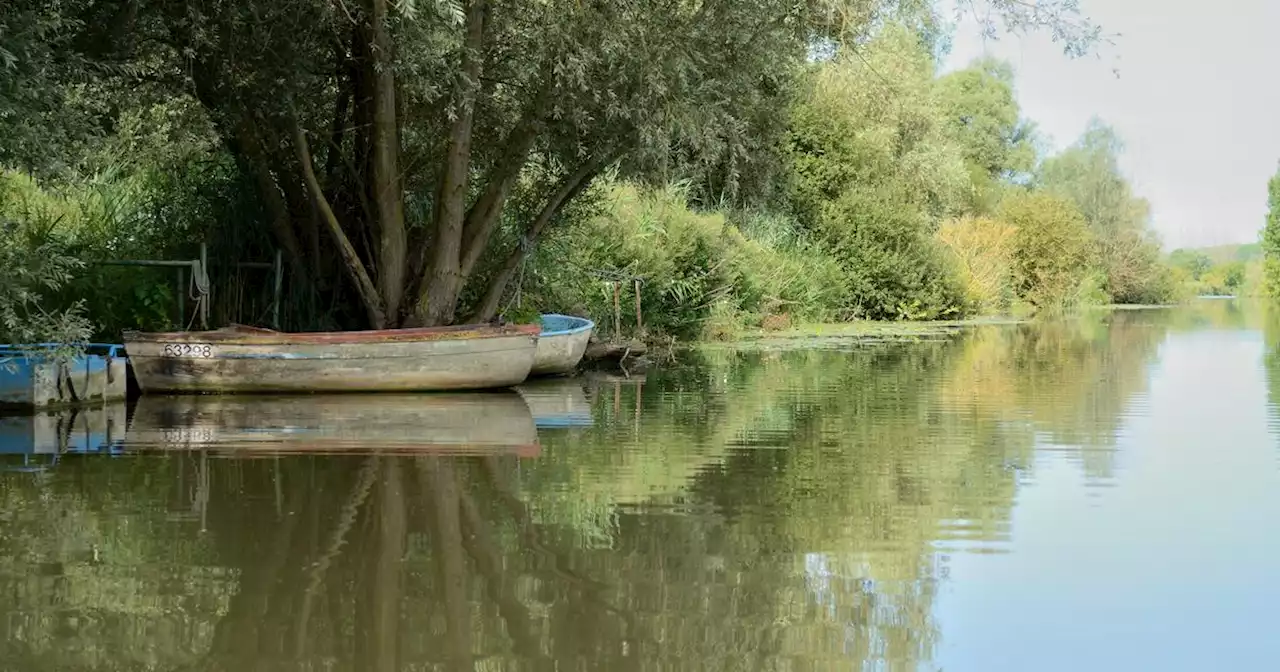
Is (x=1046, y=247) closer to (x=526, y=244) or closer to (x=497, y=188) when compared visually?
(x=526, y=244)

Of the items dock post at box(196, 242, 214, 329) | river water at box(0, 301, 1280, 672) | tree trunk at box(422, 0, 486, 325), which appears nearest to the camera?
river water at box(0, 301, 1280, 672)

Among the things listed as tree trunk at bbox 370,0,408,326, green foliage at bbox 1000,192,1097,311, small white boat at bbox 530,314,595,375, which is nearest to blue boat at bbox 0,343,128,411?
tree trunk at bbox 370,0,408,326

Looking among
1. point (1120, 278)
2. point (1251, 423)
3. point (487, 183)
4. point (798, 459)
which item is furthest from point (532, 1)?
point (1120, 278)

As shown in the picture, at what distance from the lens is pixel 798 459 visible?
31.3 feet

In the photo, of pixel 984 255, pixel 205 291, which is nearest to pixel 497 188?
pixel 205 291

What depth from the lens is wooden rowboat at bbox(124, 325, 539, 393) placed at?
47.0 ft

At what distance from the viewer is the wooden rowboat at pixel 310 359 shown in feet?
47.0

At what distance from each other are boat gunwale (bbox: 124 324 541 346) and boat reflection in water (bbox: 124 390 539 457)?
0.66 meters

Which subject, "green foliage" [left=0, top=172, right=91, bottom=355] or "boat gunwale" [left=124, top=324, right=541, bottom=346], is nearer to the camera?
"green foliage" [left=0, top=172, right=91, bottom=355]

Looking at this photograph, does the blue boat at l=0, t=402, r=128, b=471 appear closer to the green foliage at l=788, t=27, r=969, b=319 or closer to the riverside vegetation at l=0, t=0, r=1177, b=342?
the riverside vegetation at l=0, t=0, r=1177, b=342

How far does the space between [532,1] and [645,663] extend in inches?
401

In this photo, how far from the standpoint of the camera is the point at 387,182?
15.4 meters

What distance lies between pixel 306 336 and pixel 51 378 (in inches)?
105

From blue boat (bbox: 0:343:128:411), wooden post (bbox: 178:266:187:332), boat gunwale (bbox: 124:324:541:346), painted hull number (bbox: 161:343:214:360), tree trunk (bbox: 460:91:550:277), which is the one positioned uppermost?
tree trunk (bbox: 460:91:550:277)
